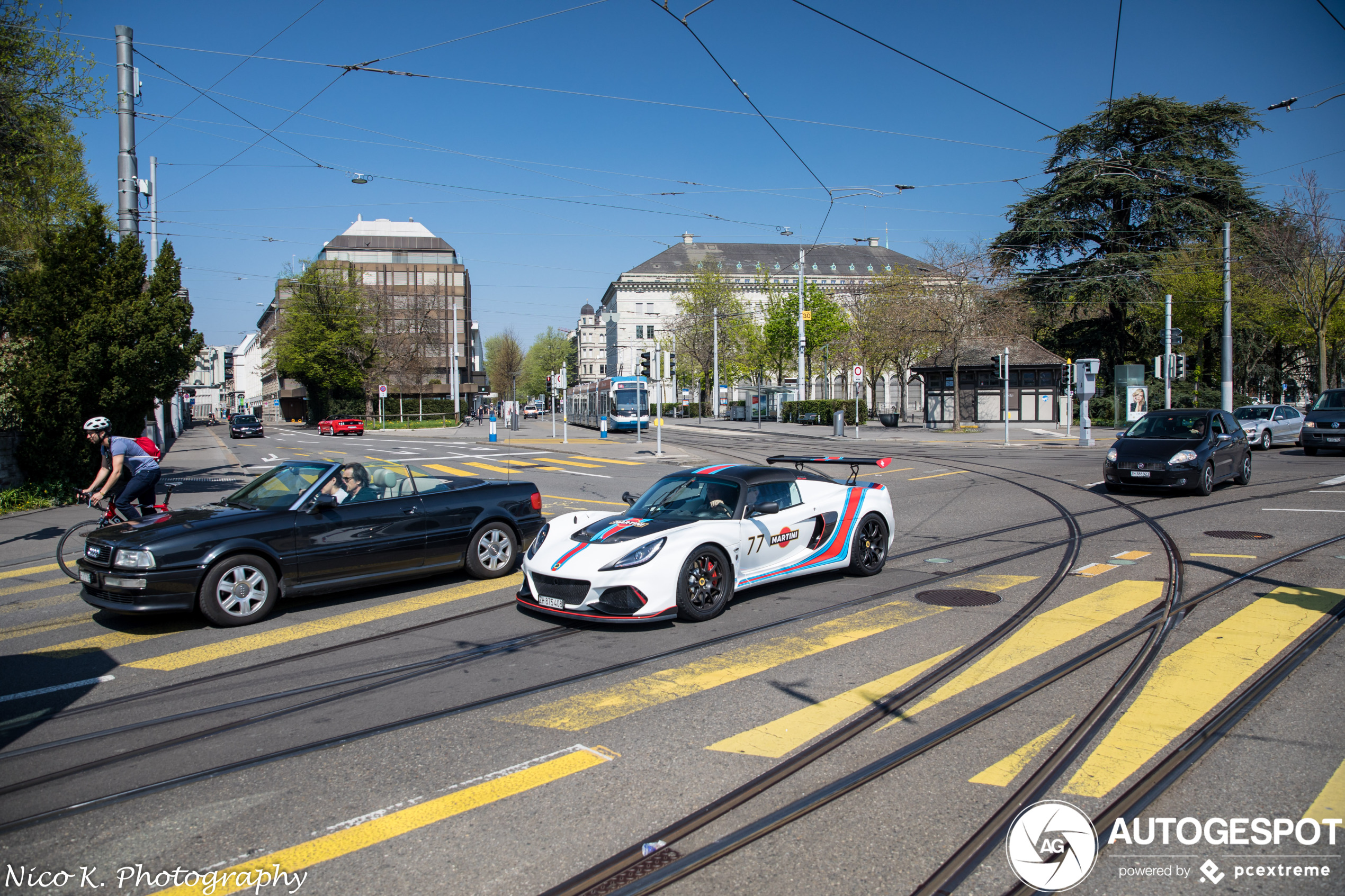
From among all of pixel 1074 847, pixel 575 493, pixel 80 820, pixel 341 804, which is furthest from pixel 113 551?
pixel 575 493

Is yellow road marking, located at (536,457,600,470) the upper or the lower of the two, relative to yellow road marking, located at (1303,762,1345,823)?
upper

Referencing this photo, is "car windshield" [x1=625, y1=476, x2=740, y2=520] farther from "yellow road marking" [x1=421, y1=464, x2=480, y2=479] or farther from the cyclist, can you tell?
"yellow road marking" [x1=421, y1=464, x2=480, y2=479]

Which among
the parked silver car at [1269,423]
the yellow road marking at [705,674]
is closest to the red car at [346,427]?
the parked silver car at [1269,423]

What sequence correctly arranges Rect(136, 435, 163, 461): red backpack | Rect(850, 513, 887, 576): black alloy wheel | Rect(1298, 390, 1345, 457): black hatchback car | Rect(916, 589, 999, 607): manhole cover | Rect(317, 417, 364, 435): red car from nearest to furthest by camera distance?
Rect(916, 589, 999, 607): manhole cover
Rect(850, 513, 887, 576): black alloy wheel
Rect(136, 435, 163, 461): red backpack
Rect(1298, 390, 1345, 457): black hatchback car
Rect(317, 417, 364, 435): red car

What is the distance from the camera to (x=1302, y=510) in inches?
524

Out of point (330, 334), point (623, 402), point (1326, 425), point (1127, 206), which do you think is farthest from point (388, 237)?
point (1326, 425)

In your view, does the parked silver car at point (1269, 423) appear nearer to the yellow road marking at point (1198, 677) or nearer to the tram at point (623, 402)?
the yellow road marking at point (1198, 677)

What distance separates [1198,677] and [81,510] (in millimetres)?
17727

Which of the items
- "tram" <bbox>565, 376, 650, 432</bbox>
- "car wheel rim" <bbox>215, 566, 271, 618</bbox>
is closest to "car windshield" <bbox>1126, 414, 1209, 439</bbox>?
"car wheel rim" <bbox>215, 566, 271, 618</bbox>

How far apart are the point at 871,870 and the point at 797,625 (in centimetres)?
385

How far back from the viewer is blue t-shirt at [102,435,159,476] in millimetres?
10258

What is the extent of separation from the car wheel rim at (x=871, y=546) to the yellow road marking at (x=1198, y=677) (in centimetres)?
327

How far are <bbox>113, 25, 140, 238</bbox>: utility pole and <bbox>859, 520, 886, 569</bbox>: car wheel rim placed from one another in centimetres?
1522

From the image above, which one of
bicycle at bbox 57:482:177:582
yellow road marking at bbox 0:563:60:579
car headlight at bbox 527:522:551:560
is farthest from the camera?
yellow road marking at bbox 0:563:60:579
